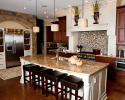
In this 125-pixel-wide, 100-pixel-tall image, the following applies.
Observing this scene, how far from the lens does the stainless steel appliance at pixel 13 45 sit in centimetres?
592

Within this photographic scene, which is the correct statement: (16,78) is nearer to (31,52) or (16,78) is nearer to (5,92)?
(5,92)

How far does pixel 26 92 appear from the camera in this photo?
326 cm

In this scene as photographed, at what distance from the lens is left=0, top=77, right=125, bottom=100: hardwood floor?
2973 mm

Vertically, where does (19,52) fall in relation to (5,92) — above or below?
above

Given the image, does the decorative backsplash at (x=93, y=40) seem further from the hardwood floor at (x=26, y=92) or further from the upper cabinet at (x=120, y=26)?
the hardwood floor at (x=26, y=92)

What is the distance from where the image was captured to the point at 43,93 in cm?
311

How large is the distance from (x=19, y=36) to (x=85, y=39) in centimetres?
369

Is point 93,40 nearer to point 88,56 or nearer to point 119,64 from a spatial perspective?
point 88,56

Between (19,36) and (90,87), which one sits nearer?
(90,87)

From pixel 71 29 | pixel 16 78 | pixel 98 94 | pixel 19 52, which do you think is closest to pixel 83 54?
pixel 71 29

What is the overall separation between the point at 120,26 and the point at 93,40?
1.46 m

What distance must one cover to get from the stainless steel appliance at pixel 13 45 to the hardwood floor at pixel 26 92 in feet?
7.30

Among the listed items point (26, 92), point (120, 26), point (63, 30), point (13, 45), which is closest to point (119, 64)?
point (120, 26)

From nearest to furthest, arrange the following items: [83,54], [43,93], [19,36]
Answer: [43,93]
[83,54]
[19,36]
